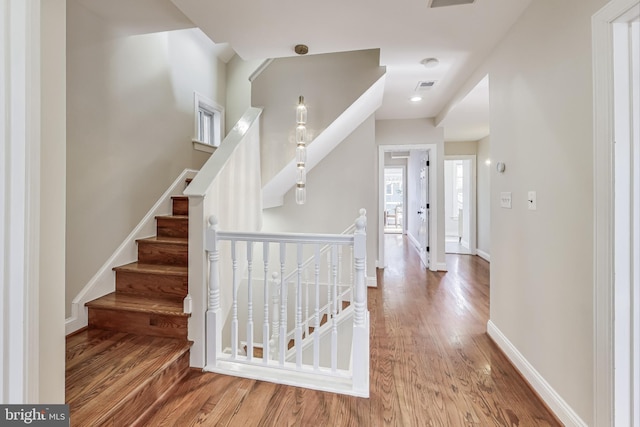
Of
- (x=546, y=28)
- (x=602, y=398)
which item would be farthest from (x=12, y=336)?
(x=546, y=28)

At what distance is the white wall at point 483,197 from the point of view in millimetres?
5211

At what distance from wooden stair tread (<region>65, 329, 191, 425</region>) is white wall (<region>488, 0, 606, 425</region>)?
217 cm

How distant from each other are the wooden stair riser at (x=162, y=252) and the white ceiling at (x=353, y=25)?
174 centimetres

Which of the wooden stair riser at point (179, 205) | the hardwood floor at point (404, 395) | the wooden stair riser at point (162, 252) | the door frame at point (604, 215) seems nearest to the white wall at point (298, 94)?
the wooden stair riser at point (179, 205)

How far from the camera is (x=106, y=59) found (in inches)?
92.1

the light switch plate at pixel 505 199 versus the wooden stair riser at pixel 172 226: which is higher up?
the light switch plate at pixel 505 199

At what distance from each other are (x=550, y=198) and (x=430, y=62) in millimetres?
1663

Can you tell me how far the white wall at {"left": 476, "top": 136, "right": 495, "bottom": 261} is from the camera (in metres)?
5.21

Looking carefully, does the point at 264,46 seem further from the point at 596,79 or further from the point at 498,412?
the point at 498,412

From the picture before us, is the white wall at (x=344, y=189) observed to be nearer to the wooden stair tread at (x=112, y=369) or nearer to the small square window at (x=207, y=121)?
the small square window at (x=207, y=121)

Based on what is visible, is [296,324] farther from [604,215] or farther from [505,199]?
[505,199]

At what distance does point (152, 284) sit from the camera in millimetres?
2164

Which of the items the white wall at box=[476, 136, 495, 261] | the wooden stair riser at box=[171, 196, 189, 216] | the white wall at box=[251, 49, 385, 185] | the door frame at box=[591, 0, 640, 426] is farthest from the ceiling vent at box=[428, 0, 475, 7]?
the white wall at box=[476, 136, 495, 261]

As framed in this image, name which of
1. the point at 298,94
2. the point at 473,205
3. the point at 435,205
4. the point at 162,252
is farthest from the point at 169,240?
the point at 473,205
